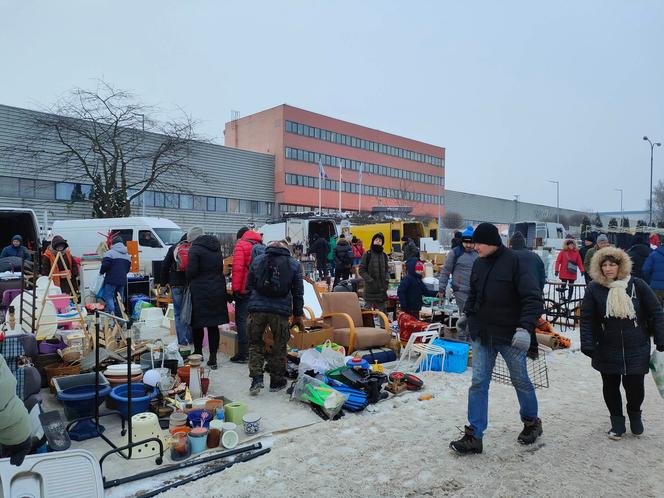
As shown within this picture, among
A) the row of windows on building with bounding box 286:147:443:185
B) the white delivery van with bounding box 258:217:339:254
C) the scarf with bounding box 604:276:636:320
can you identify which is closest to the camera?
the scarf with bounding box 604:276:636:320

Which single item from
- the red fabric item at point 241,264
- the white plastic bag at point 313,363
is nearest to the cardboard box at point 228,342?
the red fabric item at point 241,264

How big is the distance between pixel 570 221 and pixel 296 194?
57330 millimetres

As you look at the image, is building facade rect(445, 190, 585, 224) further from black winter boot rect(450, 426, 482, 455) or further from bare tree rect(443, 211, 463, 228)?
black winter boot rect(450, 426, 482, 455)

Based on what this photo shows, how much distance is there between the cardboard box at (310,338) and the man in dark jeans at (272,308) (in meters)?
1.12

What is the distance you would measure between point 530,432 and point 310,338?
3.25 meters

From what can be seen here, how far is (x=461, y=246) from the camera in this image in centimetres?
664

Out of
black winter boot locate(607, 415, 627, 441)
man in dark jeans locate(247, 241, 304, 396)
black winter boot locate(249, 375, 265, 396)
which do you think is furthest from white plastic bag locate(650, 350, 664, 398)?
black winter boot locate(249, 375, 265, 396)

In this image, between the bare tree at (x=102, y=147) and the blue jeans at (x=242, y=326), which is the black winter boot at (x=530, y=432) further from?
the bare tree at (x=102, y=147)

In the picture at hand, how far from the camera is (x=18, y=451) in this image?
2.22 meters

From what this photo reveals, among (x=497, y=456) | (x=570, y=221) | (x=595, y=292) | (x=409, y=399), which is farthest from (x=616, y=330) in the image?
(x=570, y=221)

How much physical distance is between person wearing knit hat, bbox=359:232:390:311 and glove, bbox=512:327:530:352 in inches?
184

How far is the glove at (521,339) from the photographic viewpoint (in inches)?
131

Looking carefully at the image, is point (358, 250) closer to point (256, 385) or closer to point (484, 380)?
point (256, 385)

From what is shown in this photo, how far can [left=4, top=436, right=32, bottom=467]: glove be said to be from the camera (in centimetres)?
220
